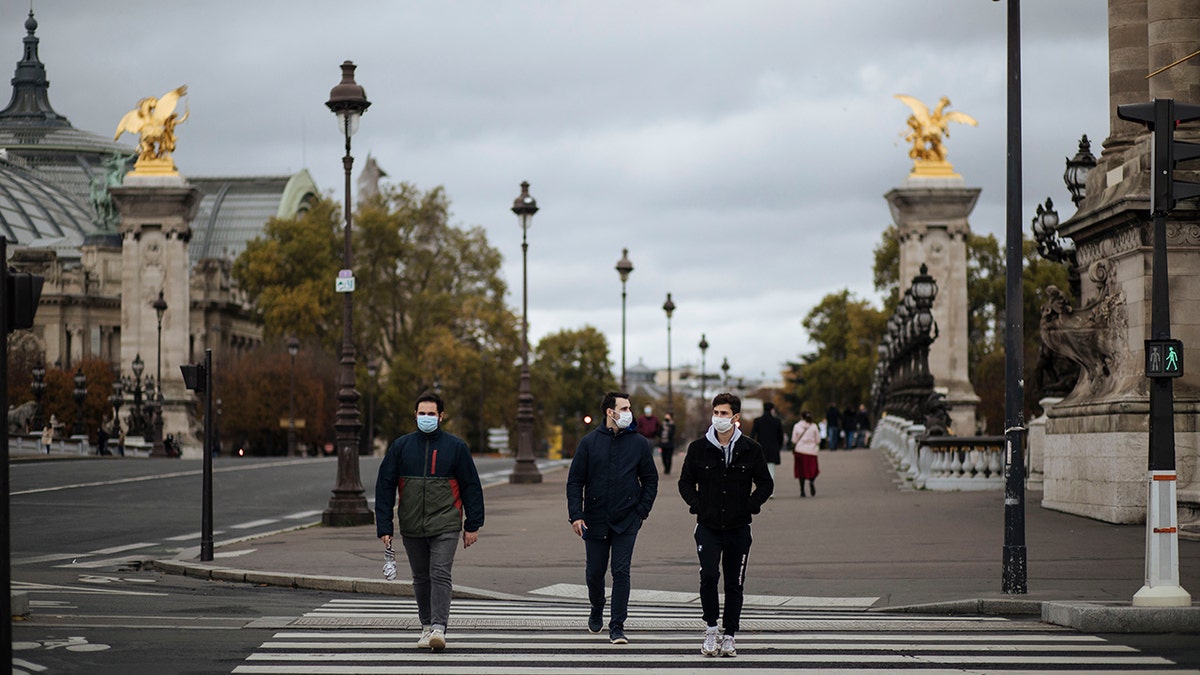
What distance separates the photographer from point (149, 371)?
314 ft

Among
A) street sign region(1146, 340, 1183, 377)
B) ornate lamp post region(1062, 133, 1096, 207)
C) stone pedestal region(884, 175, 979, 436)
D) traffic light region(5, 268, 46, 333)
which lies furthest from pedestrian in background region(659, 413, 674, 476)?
stone pedestal region(884, 175, 979, 436)

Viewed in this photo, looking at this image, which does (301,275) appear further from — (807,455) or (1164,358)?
(1164,358)

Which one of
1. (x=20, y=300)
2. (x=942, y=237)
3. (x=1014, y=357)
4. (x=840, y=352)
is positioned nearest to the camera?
(x=20, y=300)

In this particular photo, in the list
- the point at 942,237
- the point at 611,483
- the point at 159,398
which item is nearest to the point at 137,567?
the point at 611,483

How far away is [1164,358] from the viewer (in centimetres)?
1360

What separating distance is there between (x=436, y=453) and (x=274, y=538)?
44.0 feet

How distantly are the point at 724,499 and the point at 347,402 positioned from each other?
16931mm

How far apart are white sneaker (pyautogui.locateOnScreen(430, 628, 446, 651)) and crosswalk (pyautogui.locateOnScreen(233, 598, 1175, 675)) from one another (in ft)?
0.19

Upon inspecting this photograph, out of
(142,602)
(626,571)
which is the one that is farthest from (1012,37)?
(142,602)

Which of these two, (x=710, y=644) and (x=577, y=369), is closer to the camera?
(x=710, y=644)

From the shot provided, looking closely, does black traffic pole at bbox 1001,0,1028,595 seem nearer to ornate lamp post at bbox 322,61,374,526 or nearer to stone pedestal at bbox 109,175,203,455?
ornate lamp post at bbox 322,61,374,526

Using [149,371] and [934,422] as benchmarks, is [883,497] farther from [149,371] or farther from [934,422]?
[149,371]

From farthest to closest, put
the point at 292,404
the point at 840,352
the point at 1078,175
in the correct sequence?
the point at 840,352, the point at 292,404, the point at 1078,175

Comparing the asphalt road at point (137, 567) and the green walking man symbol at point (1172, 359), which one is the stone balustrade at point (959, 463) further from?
the green walking man symbol at point (1172, 359)
